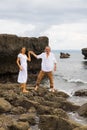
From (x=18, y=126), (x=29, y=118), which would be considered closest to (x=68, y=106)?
(x=29, y=118)

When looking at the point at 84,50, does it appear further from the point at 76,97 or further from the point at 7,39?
the point at 76,97

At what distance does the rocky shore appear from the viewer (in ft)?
44.2

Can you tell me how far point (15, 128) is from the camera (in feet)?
43.8

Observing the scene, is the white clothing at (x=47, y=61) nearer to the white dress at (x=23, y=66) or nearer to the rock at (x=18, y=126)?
the white dress at (x=23, y=66)

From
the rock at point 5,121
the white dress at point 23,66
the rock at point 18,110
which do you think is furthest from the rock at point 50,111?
the white dress at point 23,66

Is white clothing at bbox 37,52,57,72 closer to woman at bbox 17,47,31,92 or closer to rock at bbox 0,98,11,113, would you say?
woman at bbox 17,47,31,92

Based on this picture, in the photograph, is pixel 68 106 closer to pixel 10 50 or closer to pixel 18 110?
pixel 18 110

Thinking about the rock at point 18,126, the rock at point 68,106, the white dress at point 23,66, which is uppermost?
the white dress at point 23,66

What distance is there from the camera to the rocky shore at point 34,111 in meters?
13.5

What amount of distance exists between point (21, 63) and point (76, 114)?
459 centimetres

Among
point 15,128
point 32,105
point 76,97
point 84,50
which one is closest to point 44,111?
point 32,105

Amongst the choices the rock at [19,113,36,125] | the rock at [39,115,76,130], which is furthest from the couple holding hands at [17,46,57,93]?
the rock at [39,115,76,130]

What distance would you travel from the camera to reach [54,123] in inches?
537

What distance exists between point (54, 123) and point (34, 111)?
3.39 m
